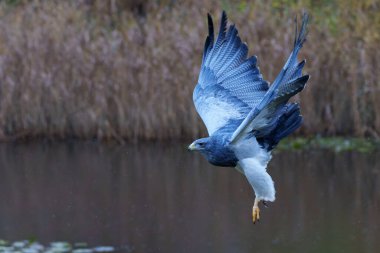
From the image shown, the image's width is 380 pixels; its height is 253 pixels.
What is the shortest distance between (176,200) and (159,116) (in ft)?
7.39

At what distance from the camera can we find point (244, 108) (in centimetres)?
677

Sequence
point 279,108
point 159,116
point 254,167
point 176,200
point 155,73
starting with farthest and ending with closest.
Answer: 1. point 155,73
2. point 159,116
3. point 176,200
4. point 254,167
5. point 279,108

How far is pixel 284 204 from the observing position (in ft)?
31.1

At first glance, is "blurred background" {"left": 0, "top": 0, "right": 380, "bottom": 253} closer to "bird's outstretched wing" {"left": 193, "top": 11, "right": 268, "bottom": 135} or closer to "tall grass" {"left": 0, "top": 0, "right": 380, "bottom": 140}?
"tall grass" {"left": 0, "top": 0, "right": 380, "bottom": 140}

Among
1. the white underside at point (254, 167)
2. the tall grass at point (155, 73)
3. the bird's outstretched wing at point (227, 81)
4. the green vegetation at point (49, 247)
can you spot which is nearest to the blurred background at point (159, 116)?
the tall grass at point (155, 73)

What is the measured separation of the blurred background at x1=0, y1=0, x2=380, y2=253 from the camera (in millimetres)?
9672

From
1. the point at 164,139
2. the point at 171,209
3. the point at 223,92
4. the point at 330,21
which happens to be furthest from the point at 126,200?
the point at 330,21

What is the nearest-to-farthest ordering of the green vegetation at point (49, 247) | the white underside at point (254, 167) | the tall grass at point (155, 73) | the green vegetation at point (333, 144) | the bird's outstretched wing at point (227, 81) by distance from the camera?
the white underside at point (254, 167)
the bird's outstretched wing at point (227, 81)
the green vegetation at point (49, 247)
the green vegetation at point (333, 144)
the tall grass at point (155, 73)

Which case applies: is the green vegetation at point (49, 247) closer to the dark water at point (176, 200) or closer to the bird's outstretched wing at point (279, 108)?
the dark water at point (176, 200)

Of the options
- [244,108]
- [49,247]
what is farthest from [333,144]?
[244,108]

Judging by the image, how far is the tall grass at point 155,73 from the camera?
11.7m

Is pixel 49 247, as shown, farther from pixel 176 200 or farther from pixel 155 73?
pixel 155 73

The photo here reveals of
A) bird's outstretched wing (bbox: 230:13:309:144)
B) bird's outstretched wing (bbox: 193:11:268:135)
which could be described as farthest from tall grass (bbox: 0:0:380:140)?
bird's outstretched wing (bbox: 230:13:309:144)

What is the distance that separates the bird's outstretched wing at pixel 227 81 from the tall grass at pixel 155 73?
4.60 m
